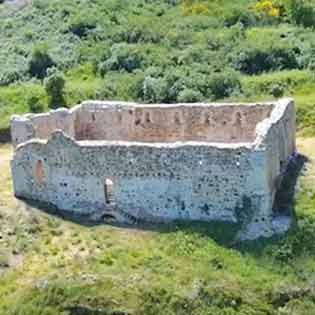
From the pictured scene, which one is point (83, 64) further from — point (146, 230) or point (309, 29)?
point (146, 230)

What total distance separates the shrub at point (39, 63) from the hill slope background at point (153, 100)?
0.20 ft

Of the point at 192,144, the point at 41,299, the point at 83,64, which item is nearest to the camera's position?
the point at 41,299

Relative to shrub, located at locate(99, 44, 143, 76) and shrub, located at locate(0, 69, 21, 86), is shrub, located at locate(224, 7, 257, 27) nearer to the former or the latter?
shrub, located at locate(99, 44, 143, 76)

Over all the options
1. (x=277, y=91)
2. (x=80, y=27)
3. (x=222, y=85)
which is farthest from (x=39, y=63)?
(x=277, y=91)

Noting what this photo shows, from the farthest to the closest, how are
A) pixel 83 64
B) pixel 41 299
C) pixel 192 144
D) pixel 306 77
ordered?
pixel 83 64 → pixel 306 77 → pixel 192 144 → pixel 41 299

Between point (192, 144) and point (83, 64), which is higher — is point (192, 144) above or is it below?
above

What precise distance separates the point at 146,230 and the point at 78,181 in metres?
2.40

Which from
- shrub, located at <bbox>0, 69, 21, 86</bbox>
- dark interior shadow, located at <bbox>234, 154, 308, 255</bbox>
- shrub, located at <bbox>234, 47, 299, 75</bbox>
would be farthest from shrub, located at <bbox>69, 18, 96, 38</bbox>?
dark interior shadow, located at <bbox>234, 154, 308, 255</bbox>

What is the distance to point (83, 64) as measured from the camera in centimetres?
4506

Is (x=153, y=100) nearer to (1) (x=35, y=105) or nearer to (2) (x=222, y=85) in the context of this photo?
(2) (x=222, y=85)

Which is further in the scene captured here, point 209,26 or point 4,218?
point 209,26

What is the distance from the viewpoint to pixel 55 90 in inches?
1645

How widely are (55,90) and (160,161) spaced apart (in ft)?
38.5

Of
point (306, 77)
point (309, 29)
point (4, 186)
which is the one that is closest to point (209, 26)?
point (309, 29)
